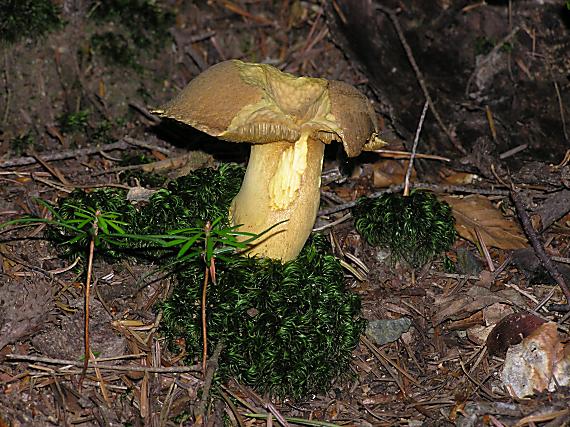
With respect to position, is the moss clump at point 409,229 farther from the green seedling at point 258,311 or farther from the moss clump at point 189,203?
the moss clump at point 189,203

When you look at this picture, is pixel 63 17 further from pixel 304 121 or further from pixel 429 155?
pixel 429 155

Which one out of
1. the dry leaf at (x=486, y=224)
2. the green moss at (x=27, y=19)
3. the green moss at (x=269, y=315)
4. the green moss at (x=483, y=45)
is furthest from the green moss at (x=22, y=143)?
the green moss at (x=483, y=45)

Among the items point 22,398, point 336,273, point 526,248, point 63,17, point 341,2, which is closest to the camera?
point 22,398

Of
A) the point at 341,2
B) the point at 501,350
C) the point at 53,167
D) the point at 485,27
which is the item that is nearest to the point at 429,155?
the point at 485,27

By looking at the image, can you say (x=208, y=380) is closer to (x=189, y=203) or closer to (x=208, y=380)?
(x=208, y=380)

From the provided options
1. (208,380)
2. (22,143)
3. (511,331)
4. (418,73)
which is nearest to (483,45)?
(418,73)
